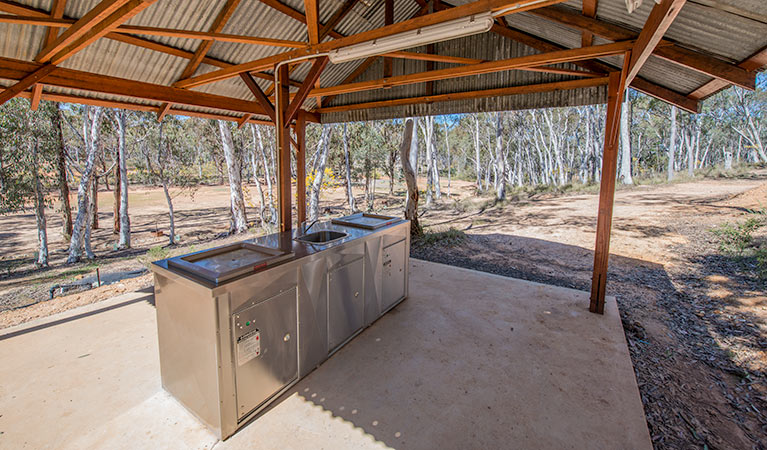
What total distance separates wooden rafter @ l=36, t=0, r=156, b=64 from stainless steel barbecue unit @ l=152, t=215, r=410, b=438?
5.47ft

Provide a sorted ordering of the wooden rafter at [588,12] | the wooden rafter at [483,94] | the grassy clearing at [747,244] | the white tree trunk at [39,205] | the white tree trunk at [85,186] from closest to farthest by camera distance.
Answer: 1. the wooden rafter at [588,12]
2. the wooden rafter at [483,94]
3. the grassy clearing at [747,244]
4. the white tree trunk at [85,186]
5. the white tree trunk at [39,205]

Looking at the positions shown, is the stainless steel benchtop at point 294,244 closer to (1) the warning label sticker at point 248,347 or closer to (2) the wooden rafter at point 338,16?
(1) the warning label sticker at point 248,347

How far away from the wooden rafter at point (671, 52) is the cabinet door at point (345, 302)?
9.96 ft

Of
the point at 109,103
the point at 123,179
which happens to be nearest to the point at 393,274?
the point at 109,103

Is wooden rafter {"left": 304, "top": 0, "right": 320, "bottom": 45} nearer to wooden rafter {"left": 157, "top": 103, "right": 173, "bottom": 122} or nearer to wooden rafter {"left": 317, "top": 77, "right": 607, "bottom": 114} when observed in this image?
wooden rafter {"left": 317, "top": 77, "right": 607, "bottom": 114}

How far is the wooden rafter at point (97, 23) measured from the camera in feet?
7.04

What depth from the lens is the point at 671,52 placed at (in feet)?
9.11

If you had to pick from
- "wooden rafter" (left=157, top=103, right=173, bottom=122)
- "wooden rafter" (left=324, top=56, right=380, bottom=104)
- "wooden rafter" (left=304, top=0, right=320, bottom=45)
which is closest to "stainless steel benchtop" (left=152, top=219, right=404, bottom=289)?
"wooden rafter" (left=304, top=0, right=320, bottom=45)

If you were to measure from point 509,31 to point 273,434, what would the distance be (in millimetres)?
5052

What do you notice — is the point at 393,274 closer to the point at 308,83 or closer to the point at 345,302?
the point at 345,302

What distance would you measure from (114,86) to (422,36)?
144 inches

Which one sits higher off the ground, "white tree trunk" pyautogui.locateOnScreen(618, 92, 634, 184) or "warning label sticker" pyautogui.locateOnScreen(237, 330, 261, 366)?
"white tree trunk" pyautogui.locateOnScreen(618, 92, 634, 184)

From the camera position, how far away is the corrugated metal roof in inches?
94.8

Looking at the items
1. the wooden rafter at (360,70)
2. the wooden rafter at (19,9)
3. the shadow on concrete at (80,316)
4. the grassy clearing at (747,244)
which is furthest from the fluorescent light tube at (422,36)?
the grassy clearing at (747,244)
